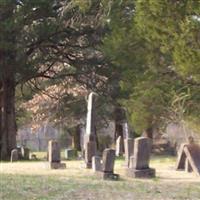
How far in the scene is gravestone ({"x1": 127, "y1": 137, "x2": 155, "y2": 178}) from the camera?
1630 centimetres

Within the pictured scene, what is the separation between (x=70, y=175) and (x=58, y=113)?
23.6 m

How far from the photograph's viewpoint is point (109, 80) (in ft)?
96.9

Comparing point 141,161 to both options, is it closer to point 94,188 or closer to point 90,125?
point 94,188

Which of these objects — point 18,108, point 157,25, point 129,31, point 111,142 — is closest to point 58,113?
point 18,108

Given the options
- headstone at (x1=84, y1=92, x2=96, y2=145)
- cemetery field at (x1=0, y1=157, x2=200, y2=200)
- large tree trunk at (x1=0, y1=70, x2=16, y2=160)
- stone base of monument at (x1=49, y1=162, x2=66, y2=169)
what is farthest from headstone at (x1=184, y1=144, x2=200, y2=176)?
large tree trunk at (x1=0, y1=70, x2=16, y2=160)

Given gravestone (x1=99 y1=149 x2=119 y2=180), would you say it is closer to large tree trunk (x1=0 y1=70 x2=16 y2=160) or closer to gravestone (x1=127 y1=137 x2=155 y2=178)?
gravestone (x1=127 y1=137 x2=155 y2=178)

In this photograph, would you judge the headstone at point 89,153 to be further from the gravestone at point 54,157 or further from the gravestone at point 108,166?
the gravestone at point 108,166

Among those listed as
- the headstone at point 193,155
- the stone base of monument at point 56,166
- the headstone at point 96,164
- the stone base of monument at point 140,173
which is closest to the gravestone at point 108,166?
the stone base of monument at point 140,173

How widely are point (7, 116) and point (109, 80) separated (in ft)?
18.1

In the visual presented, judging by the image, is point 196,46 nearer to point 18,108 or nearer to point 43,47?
point 43,47

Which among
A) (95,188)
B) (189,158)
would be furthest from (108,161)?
(189,158)

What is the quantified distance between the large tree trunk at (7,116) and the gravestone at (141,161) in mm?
14169

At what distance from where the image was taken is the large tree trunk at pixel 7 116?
98.5ft

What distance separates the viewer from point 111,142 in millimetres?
47219
